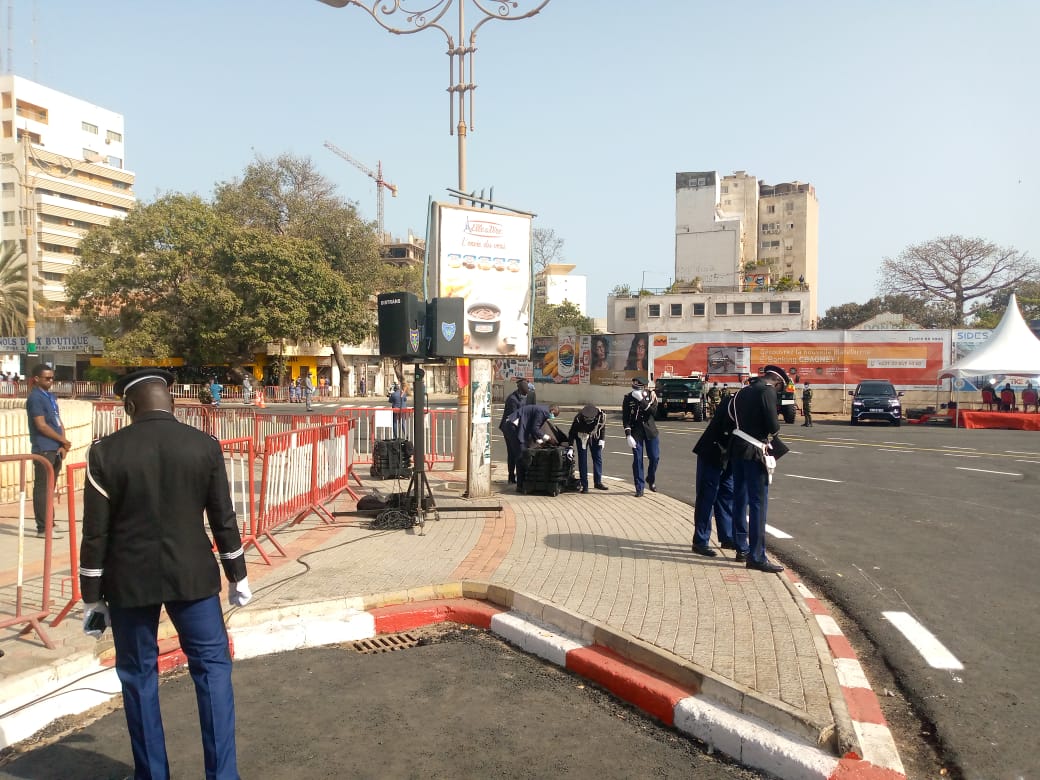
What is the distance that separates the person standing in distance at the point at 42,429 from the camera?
807cm

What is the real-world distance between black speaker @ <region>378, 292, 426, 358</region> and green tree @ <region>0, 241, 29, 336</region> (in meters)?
52.9

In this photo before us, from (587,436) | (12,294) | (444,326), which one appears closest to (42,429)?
(444,326)

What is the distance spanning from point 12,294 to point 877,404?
53.6 m

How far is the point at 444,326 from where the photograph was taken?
8.91 meters

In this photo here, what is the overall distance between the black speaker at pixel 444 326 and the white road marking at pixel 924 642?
17.0ft

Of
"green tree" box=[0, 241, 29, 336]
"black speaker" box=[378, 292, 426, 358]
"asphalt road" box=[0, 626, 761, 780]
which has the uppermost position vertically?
"green tree" box=[0, 241, 29, 336]

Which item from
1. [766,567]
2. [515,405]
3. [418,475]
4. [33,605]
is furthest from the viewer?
[515,405]

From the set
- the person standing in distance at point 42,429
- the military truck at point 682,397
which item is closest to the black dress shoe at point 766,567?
the person standing in distance at point 42,429

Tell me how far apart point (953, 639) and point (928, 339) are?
35.7 meters

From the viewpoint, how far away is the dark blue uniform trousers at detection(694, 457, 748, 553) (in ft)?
24.2

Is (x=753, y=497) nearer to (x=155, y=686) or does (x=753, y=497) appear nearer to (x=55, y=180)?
(x=155, y=686)

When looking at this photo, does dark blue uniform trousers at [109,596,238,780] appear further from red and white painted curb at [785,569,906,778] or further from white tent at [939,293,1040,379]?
white tent at [939,293,1040,379]

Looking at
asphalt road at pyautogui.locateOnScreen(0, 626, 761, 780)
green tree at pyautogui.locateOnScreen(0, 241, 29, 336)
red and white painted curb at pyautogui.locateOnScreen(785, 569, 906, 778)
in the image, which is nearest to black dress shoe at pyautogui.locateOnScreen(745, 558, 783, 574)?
red and white painted curb at pyautogui.locateOnScreen(785, 569, 906, 778)

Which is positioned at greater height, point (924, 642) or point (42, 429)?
point (42, 429)
